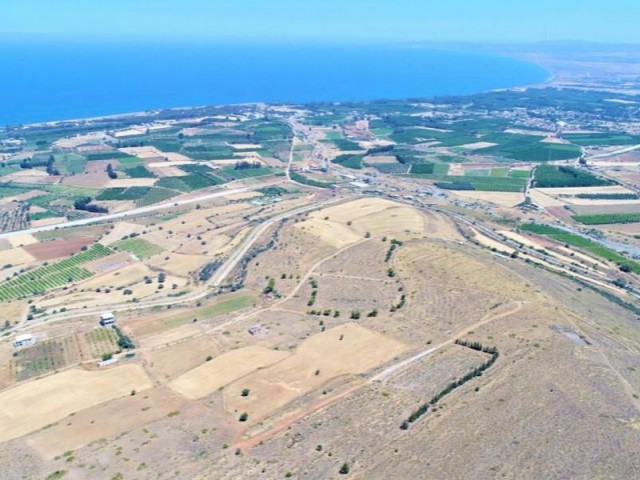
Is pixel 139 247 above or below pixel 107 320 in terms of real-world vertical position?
below

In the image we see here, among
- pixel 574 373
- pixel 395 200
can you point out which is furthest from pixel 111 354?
pixel 395 200

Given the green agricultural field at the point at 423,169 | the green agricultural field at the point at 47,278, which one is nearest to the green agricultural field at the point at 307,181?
the green agricultural field at the point at 423,169

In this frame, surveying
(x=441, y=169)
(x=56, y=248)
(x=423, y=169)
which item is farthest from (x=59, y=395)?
(x=441, y=169)

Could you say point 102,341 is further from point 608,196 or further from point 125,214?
point 608,196

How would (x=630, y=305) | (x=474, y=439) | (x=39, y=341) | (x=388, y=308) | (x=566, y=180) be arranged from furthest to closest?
(x=566, y=180)
(x=630, y=305)
(x=388, y=308)
(x=39, y=341)
(x=474, y=439)

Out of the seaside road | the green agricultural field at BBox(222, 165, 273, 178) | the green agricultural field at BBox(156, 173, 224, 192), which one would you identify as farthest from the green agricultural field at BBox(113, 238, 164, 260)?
the green agricultural field at BBox(222, 165, 273, 178)

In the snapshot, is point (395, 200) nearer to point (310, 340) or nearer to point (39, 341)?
point (310, 340)
